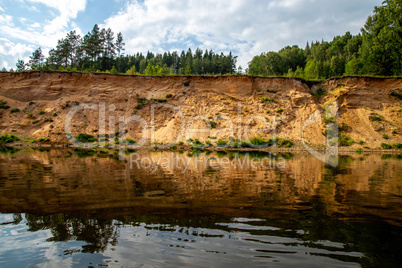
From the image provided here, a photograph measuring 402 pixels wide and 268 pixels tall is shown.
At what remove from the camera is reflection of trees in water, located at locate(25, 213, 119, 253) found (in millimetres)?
3434

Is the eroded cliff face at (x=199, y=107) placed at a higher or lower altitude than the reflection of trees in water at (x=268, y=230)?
higher

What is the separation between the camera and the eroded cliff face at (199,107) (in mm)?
30250

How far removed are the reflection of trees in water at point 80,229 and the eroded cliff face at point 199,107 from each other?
24.5m

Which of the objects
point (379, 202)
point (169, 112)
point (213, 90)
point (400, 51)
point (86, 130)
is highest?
point (400, 51)

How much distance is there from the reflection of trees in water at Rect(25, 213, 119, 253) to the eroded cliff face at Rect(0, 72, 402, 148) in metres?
24.5

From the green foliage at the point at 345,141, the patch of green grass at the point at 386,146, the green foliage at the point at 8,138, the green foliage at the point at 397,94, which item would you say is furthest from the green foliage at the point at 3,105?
the green foliage at the point at 397,94

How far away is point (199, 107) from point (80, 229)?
2926cm

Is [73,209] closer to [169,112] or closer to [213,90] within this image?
[169,112]

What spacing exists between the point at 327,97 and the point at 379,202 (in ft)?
102

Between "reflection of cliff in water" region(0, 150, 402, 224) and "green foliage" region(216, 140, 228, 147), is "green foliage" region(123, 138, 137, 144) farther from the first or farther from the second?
"reflection of cliff in water" region(0, 150, 402, 224)

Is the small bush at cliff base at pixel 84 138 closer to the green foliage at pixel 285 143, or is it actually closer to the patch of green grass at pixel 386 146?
the green foliage at pixel 285 143

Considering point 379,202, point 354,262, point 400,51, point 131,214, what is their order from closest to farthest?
point 354,262 < point 131,214 < point 379,202 < point 400,51

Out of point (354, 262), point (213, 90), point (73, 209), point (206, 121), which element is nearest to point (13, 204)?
point (73, 209)

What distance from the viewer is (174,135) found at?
29641mm
